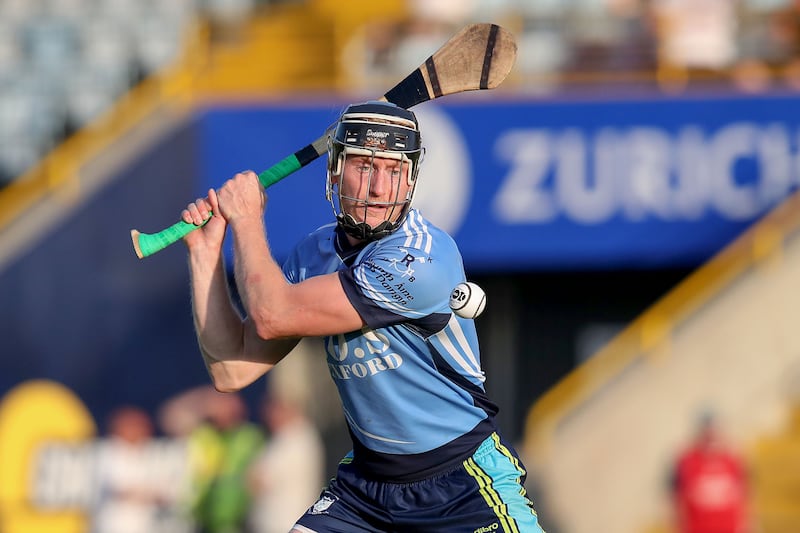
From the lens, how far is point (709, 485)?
10336 millimetres

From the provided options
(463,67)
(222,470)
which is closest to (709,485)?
(222,470)

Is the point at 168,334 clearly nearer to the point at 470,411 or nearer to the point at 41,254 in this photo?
the point at 41,254

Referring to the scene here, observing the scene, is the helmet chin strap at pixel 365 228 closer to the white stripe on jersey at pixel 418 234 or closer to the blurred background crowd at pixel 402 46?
the white stripe on jersey at pixel 418 234

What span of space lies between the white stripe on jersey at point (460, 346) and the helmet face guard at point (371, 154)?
1.05 feet

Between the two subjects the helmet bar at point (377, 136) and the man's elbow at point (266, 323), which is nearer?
the man's elbow at point (266, 323)

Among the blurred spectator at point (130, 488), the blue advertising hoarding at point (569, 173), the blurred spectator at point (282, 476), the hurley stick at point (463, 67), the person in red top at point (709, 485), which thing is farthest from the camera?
the blue advertising hoarding at point (569, 173)

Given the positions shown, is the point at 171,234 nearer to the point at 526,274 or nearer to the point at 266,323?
the point at 266,323

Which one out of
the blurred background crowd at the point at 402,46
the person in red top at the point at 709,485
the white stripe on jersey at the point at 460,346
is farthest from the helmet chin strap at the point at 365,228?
the blurred background crowd at the point at 402,46

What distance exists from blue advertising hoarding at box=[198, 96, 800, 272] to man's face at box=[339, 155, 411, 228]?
26.6ft

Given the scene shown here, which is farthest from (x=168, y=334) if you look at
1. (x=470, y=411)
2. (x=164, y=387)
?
(x=470, y=411)

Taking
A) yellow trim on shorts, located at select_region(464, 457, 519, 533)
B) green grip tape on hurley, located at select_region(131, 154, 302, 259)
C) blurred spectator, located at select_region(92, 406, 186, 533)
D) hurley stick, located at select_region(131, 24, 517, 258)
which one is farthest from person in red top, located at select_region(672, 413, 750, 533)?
green grip tape on hurley, located at select_region(131, 154, 302, 259)

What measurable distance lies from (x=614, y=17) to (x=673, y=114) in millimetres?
1082

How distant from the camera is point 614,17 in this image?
41.8 feet

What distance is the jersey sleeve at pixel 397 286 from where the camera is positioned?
3.95 meters
